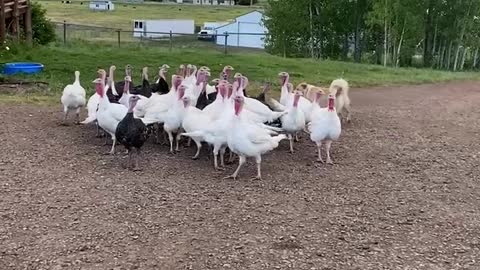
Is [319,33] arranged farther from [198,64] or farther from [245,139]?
[245,139]

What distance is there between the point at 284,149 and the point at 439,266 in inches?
160

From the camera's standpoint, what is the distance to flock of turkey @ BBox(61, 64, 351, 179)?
7.55 metres

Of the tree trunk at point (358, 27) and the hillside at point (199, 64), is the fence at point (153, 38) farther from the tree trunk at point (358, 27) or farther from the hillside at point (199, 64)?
the tree trunk at point (358, 27)

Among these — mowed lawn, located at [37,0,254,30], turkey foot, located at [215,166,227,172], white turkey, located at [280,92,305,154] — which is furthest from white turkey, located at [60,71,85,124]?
mowed lawn, located at [37,0,254,30]

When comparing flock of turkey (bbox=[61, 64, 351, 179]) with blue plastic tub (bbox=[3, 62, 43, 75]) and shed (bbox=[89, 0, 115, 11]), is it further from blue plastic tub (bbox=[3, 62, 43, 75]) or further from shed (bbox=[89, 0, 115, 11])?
shed (bbox=[89, 0, 115, 11])

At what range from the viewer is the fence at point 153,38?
89.5 feet

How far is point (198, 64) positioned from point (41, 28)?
9.09m

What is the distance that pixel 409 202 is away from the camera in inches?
270

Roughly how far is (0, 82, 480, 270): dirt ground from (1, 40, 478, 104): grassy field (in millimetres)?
5769

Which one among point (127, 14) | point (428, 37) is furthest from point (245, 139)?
point (127, 14)

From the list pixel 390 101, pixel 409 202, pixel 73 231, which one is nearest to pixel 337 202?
pixel 409 202

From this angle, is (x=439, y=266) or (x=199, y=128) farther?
(x=199, y=128)

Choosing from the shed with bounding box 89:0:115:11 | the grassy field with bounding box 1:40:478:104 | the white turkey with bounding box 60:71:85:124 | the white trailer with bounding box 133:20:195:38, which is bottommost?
the white trailer with bounding box 133:20:195:38

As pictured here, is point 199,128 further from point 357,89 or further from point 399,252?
point 357,89
